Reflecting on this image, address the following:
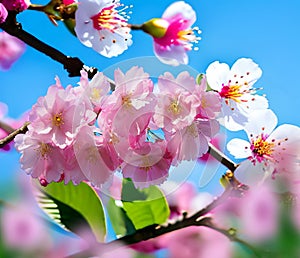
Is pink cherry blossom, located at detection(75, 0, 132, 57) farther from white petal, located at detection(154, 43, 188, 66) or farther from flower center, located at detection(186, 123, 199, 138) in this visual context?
flower center, located at detection(186, 123, 199, 138)

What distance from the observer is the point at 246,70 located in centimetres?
78

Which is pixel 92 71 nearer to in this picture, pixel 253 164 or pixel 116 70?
pixel 116 70

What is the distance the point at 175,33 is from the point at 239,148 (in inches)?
6.8

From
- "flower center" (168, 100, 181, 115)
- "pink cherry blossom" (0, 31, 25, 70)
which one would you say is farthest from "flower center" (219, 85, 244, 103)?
"pink cherry blossom" (0, 31, 25, 70)

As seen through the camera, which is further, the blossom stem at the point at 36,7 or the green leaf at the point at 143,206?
the green leaf at the point at 143,206

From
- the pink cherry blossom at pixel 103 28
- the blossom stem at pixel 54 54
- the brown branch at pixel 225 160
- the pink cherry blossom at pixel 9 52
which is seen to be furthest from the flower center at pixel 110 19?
the pink cherry blossom at pixel 9 52

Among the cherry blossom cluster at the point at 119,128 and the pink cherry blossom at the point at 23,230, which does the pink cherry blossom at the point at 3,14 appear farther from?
the pink cherry blossom at the point at 23,230

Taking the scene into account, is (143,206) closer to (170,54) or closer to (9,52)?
(170,54)

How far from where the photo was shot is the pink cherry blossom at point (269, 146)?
29.1 inches

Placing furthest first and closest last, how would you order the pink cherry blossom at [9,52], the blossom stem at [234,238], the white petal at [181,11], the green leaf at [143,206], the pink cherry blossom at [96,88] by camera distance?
the pink cherry blossom at [9,52]
the green leaf at [143,206]
the white petal at [181,11]
the pink cherry blossom at [96,88]
the blossom stem at [234,238]

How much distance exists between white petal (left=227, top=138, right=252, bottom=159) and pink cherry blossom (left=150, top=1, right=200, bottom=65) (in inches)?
4.9

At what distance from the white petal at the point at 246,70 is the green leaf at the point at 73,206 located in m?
0.27

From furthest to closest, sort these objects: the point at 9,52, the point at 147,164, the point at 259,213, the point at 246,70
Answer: the point at 9,52, the point at 246,70, the point at 147,164, the point at 259,213

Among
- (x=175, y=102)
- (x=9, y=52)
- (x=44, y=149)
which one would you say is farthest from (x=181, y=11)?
(x=9, y=52)
